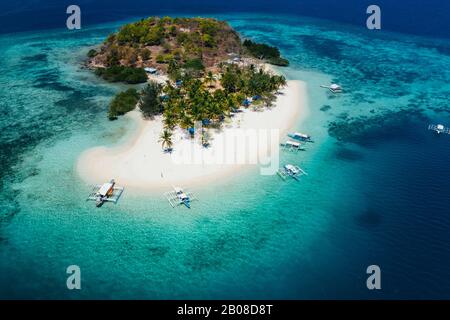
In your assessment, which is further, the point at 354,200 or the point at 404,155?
the point at 404,155

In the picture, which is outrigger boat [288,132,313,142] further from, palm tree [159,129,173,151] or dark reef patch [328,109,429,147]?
palm tree [159,129,173,151]

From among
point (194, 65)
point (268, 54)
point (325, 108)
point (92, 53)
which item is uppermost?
point (92, 53)

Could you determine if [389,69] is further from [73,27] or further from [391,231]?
[73,27]

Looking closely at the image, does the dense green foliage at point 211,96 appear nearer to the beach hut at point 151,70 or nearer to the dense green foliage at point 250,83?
the dense green foliage at point 250,83

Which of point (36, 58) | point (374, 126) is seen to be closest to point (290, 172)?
point (374, 126)

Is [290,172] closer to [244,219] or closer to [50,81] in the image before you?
[244,219]

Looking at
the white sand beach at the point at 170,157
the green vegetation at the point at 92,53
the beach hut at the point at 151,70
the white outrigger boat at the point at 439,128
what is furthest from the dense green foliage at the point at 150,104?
the white outrigger boat at the point at 439,128
